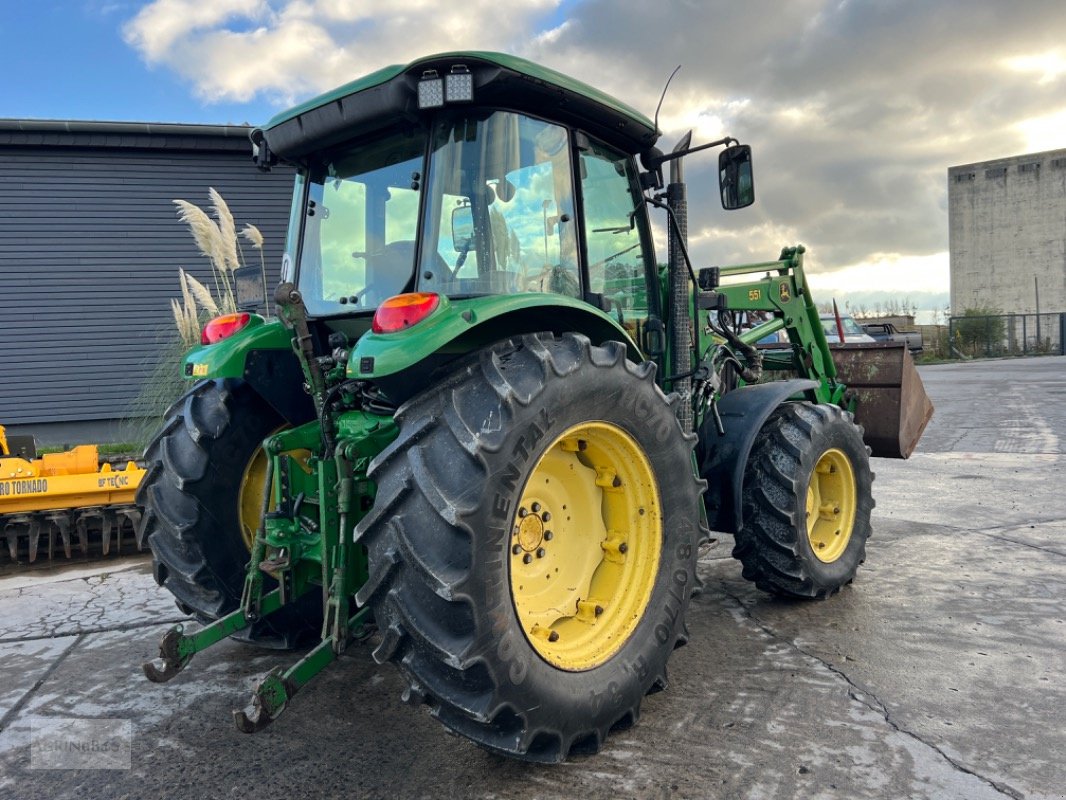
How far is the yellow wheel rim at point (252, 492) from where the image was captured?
140 inches

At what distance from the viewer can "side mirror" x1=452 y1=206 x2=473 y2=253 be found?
2.98 meters

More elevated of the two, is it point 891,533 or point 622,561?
point 622,561

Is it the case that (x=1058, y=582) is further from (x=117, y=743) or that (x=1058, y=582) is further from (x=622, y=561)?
(x=117, y=743)

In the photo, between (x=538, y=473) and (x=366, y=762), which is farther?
(x=538, y=473)

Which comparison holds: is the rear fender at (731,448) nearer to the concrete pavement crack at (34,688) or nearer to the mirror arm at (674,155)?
the mirror arm at (674,155)

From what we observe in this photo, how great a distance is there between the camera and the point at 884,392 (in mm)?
5629

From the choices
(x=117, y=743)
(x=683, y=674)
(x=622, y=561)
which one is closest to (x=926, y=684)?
(x=683, y=674)

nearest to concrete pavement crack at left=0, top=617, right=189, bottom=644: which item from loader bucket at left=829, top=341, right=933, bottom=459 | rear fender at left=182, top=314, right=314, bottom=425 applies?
rear fender at left=182, top=314, right=314, bottom=425

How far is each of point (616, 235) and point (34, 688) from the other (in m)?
3.29

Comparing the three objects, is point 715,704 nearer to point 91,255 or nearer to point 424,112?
point 424,112

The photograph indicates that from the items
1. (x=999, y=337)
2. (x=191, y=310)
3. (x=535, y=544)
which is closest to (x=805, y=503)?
(x=535, y=544)

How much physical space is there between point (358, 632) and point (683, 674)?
1.43 meters

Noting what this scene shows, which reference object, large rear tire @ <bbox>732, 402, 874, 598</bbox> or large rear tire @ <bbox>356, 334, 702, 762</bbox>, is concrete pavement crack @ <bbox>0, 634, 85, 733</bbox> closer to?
large rear tire @ <bbox>356, 334, 702, 762</bbox>

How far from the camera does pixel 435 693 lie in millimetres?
2330
